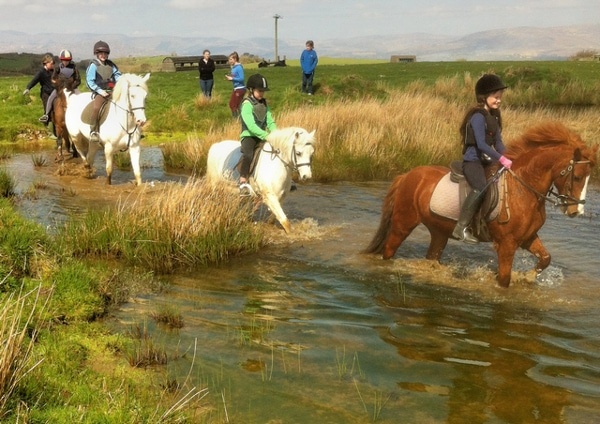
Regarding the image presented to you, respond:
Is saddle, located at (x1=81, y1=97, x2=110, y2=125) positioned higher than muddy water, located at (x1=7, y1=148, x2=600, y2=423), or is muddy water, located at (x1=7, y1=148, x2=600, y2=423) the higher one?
saddle, located at (x1=81, y1=97, x2=110, y2=125)

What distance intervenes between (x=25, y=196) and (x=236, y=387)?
9.22 m

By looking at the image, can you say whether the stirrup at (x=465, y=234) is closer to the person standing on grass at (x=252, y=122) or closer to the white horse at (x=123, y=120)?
the person standing on grass at (x=252, y=122)

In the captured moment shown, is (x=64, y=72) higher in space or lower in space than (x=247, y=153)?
higher

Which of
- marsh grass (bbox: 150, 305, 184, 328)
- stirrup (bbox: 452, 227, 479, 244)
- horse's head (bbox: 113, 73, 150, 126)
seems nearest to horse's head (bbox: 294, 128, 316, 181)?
stirrup (bbox: 452, 227, 479, 244)

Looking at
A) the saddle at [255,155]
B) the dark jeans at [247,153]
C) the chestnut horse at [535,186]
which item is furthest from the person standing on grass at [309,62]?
the chestnut horse at [535,186]

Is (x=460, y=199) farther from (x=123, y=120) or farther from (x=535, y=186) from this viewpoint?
(x=123, y=120)

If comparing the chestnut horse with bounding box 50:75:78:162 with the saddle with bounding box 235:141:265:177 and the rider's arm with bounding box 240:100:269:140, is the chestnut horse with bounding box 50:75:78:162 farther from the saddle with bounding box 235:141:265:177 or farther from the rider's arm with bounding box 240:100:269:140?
the rider's arm with bounding box 240:100:269:140

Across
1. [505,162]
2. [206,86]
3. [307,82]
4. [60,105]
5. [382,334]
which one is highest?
[307,82]

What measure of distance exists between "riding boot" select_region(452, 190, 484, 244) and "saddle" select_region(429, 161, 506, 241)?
3.2 inches

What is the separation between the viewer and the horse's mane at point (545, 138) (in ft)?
25.9

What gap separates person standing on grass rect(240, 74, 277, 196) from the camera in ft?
34.7

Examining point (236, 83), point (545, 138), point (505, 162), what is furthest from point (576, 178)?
point (236, 83)

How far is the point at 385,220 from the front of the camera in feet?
31.6

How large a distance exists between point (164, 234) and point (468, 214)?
4.14 metres
